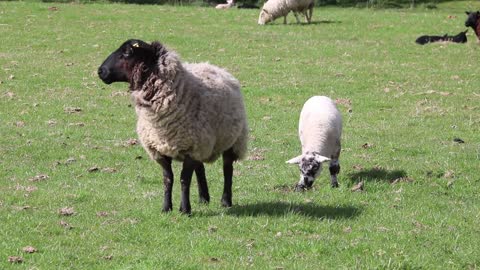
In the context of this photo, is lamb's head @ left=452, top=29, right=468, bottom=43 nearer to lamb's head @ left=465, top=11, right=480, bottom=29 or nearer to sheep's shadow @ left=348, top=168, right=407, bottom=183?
lamb's head @ left=465, top=11, right=480, bottom=29

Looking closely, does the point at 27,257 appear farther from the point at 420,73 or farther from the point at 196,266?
the point at 420,73

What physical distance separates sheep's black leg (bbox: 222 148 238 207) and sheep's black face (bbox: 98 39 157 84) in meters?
1.84

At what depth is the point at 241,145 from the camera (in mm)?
11195

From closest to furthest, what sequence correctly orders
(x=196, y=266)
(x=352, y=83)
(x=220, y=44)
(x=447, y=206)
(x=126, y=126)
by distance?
1. (x=196, y=266)
2. (x=447, y=206)
3. (x=126, y=126)
4. (x=352, y=83)
5. (x=220, y=44)

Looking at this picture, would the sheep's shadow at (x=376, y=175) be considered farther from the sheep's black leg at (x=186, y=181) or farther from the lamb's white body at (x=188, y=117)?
the sheep's black leg at (x=186, y=181)

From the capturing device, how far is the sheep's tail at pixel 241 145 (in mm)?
11142

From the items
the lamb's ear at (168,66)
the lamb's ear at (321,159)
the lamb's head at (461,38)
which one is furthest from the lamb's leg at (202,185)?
the lamb's head at (461,38)

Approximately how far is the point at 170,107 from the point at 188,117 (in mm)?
276

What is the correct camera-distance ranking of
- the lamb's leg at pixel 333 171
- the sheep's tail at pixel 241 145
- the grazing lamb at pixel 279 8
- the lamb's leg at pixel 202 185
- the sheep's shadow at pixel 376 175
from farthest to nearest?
the grazing lamb at pixel 279 8 < the sheep's shadow at pixel 376 175 < the lamb's leg at pixel 333 171 < the sheep's tail at pixel 241 145 < the lamb's leg at pixel 202 185

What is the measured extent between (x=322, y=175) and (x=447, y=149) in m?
3.16

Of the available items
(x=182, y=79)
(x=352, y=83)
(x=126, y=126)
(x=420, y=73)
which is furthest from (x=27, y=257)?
(x=420, y=73)

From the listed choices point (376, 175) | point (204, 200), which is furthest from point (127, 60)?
point (376, 175)

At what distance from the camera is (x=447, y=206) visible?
11.1 metres

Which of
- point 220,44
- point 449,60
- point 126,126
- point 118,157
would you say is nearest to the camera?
point 118,157
